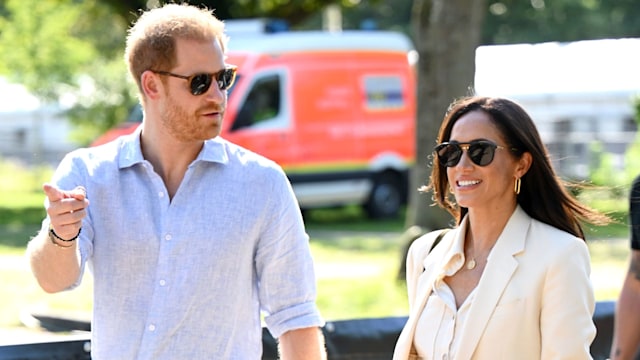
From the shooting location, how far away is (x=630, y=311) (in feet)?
13.8

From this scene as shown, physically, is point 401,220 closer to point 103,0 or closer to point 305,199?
point 305,199

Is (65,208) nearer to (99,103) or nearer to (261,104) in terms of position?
(261,104)

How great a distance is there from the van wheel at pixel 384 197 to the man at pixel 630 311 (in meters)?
16.0

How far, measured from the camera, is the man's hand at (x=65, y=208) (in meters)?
3.18

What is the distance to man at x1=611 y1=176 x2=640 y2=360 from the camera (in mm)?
4172

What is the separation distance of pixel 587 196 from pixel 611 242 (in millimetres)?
12495

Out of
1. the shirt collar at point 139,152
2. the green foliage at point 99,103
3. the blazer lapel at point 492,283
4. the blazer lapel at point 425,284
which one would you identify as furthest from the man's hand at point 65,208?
the green foliage at point 99,103

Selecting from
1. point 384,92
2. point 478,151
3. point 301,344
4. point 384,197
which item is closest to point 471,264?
point 478,151

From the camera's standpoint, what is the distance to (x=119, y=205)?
140 inches

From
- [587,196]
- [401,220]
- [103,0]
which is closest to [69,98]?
[103,0]

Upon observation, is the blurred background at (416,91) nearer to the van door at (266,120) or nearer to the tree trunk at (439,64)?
the tree trunk at (439,64)

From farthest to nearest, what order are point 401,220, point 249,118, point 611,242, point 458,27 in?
point 401,220 < point 249,118 < point 611,242 < point 458,27

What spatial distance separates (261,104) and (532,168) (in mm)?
14715

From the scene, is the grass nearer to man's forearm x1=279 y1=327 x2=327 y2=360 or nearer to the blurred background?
the blurred background
